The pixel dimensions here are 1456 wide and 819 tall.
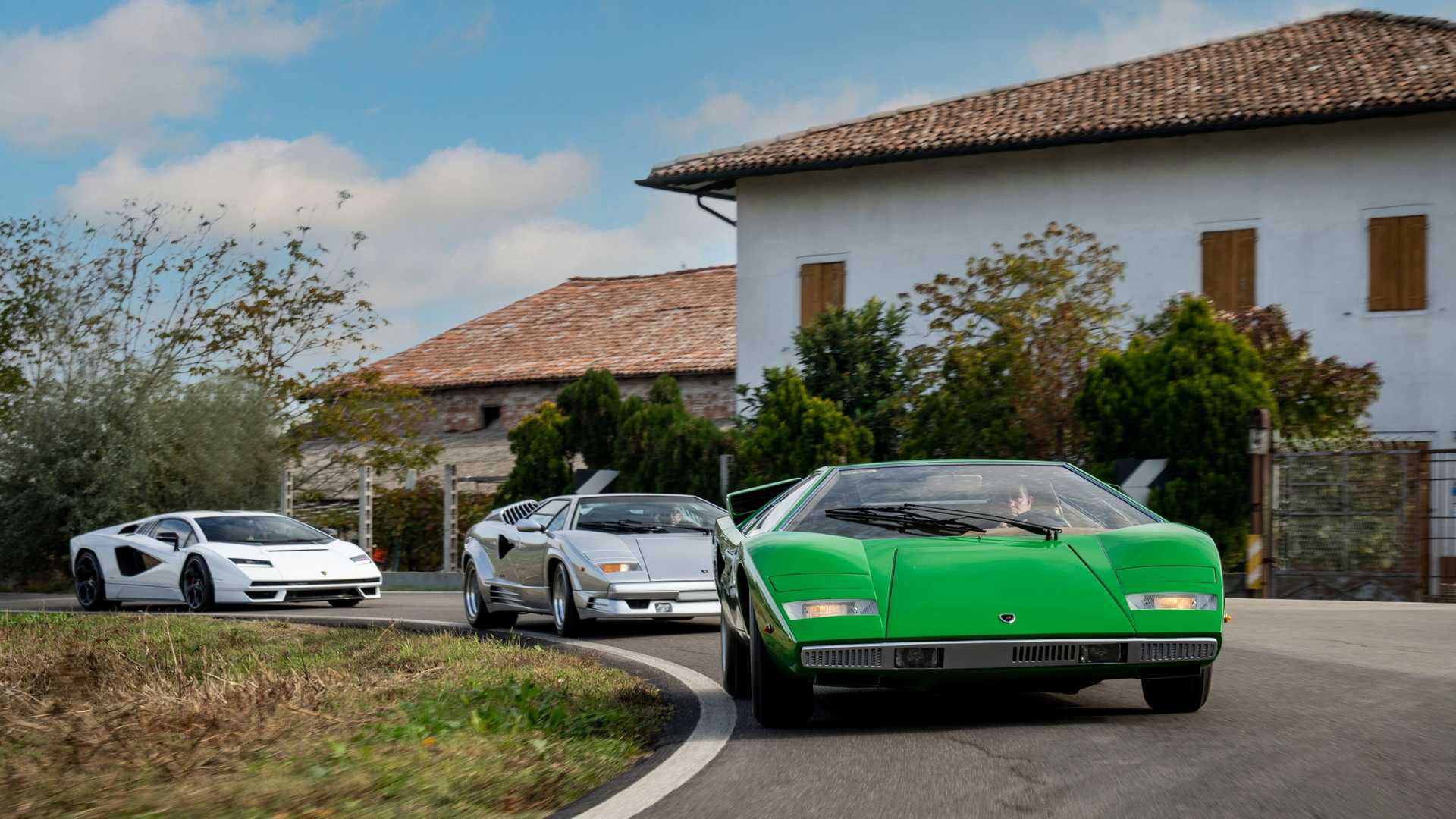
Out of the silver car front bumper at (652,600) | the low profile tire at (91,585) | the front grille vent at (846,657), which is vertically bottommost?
the low profile tire at (91,585)

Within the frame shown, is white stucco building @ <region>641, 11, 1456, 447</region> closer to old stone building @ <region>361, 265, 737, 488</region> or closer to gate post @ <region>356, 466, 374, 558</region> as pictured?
old stone building @ <region>361, 265, 737, 488</region>

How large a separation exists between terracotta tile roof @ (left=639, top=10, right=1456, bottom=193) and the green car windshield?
63.9 ft

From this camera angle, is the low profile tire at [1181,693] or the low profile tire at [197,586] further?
the low profile tire at [197,586]

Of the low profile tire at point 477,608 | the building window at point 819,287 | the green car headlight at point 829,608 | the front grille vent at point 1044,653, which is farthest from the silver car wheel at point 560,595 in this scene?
the building window at point 819,287

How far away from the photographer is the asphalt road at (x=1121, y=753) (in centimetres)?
516

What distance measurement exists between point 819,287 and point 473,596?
53.4 ft

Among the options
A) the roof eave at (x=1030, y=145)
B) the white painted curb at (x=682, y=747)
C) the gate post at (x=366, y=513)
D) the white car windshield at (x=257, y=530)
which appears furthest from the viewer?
the gate post at (x=366, y=513)

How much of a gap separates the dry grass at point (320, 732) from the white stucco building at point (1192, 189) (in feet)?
62.0

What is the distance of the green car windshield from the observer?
730 cm

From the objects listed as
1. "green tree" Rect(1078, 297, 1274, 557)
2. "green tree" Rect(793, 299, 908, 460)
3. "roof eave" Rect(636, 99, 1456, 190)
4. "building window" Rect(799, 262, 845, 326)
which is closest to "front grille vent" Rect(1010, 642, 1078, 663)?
"green tree" Rect(1078, 297, 1274, 557)

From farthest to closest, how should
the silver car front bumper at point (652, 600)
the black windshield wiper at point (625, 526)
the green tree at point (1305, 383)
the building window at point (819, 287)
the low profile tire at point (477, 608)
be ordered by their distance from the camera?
the building window at point (819, 287), the green tree at point (1305, 383), the low profile tire at point (477, 608), the black windshield wiper at point (625, 526), the silver car front bumper at point (652, 600)

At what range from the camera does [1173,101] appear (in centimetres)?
2752

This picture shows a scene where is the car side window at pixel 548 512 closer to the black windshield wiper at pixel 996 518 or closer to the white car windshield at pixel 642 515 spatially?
the white car windshield at pixel 642 515

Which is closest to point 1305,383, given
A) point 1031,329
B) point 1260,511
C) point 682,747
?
point 1031,329
